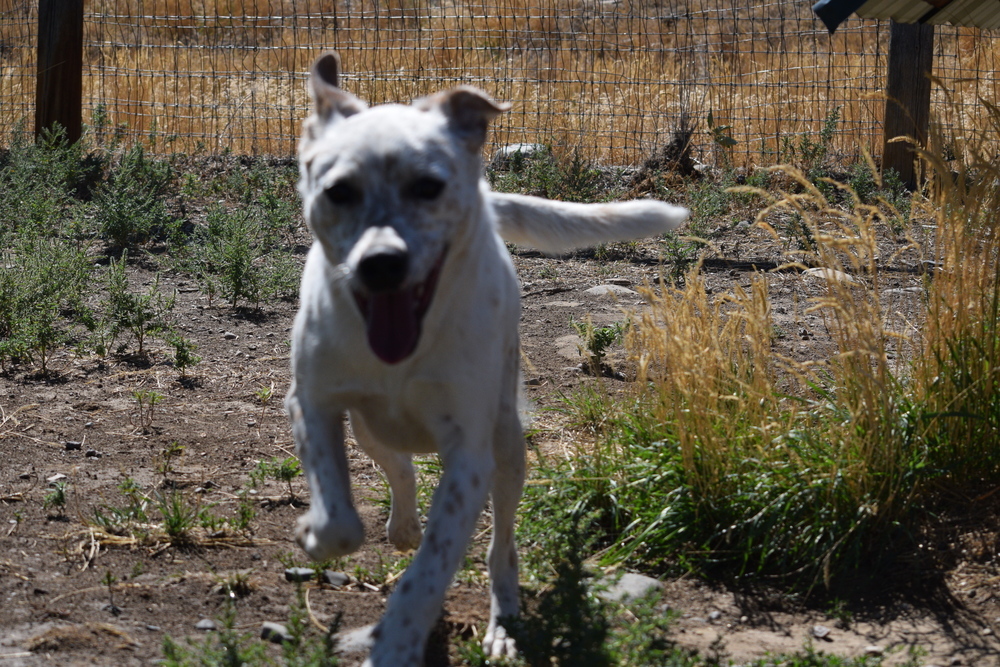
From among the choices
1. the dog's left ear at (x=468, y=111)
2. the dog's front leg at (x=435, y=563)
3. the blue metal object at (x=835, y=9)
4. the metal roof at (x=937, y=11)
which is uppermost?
the metal roof at (x=937, y=11)

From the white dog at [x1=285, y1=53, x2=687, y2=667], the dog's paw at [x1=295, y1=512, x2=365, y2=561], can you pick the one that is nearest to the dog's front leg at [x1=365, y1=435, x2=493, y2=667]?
the white dog at [x1=285, y1=53, x2=687, y2=667]

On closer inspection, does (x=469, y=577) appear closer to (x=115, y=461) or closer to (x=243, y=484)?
(x=243, y=484)

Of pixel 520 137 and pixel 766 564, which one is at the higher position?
pixel 520 137

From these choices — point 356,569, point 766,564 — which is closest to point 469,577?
point 356,569

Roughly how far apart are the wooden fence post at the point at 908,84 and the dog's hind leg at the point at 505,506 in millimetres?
5958

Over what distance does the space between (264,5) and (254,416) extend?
50.0 ft

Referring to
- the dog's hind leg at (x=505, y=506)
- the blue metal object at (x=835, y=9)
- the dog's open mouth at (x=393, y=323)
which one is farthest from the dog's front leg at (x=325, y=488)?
the blue metal object at (x=835, y=9)

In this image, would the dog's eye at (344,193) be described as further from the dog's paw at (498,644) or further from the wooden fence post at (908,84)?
the wooden fence post at (908,84)

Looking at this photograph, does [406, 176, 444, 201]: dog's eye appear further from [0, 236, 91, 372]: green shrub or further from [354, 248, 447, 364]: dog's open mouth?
[0, 236, 91, 372]: green shrub

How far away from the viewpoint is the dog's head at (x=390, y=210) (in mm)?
2371

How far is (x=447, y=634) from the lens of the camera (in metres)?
3.05

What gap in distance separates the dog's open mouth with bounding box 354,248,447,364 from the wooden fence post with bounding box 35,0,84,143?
7.19m

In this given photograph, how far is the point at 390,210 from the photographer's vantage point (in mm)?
2455

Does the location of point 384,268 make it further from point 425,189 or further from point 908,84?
point 908,84
